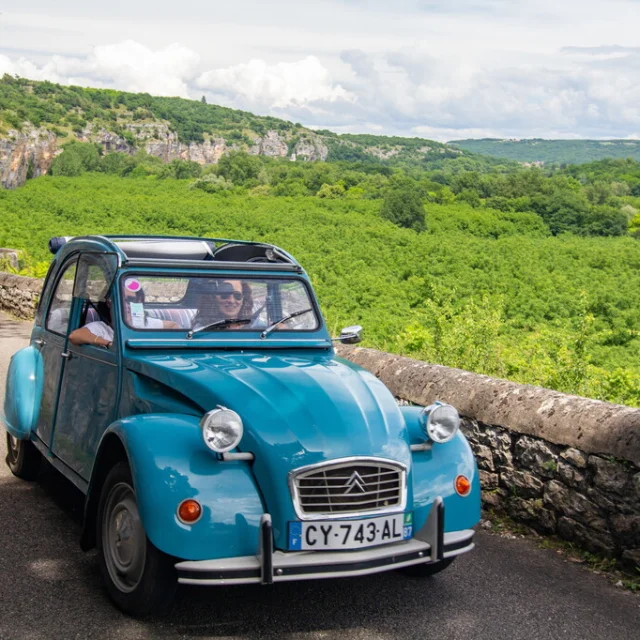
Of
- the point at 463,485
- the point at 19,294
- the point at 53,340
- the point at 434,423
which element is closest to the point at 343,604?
the point at 463,485

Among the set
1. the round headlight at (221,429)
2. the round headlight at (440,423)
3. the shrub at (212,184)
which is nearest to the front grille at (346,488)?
the round headlight at (221,429)

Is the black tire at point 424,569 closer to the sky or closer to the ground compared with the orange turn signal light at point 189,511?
closer to the ground

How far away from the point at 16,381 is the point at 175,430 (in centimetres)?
261

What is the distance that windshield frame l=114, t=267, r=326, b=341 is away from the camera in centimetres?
509

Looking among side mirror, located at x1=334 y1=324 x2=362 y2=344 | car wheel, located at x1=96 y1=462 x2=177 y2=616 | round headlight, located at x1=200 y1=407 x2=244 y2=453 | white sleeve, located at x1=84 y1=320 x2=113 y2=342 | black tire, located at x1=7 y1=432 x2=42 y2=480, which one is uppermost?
white sleeve, located at x1=84 y1=320 x2=113 y2=342

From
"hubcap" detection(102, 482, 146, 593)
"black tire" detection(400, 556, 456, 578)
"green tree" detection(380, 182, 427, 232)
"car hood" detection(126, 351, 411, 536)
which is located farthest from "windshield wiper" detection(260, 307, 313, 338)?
"green tree" detection(380, 182, 427, 232)

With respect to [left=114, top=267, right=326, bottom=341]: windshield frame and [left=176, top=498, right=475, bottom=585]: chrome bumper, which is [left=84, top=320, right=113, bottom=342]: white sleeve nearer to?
[left=114, top=267, right=326, bottom=341]: windshield frame

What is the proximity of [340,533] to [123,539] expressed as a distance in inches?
44.4

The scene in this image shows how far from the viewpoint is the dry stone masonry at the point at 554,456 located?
5.06 meters

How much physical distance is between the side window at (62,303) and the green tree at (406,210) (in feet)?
308

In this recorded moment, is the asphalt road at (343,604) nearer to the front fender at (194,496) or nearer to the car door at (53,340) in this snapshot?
the front fender at (194,496)

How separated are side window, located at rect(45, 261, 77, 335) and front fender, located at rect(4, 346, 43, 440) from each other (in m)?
0.31

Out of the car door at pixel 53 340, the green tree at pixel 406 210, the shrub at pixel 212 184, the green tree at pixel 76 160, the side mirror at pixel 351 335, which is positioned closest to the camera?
the side mirror at pixel 351 335

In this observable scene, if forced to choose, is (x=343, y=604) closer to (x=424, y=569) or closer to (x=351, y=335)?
(x=424, y=569)
